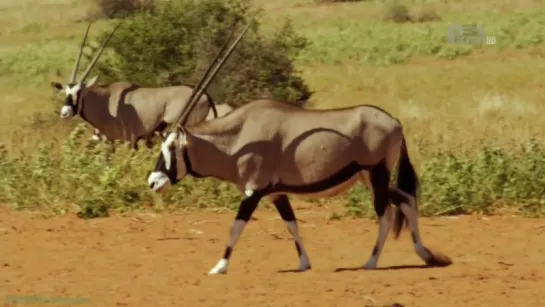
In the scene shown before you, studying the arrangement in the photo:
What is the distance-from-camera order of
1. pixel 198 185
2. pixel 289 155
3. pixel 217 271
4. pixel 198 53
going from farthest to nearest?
pixel 198 53
pixel 198 185
pixel 289 155
pixel 217 271

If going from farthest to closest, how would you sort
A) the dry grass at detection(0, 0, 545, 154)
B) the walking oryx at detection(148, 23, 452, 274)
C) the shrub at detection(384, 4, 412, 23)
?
the shrub at detection(384, 4, 412, 23) → the dry grass at detection(0, 0, 545, 154) → the walking oryx at detection(148, 23, 452, 274)

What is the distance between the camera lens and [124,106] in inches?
681

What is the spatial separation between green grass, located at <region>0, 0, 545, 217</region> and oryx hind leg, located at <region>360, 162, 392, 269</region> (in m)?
2.98

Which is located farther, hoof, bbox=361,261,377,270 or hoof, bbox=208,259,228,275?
hoof, bbox=361,261,377,270

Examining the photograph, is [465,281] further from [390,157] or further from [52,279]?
[52,279]

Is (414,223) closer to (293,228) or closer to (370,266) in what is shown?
(370,266)

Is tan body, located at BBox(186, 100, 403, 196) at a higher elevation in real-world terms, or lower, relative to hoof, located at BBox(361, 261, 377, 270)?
higher

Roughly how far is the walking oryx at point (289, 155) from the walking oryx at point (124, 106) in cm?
600

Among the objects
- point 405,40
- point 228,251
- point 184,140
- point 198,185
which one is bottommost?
point 405,40

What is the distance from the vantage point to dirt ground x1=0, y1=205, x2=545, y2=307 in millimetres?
8250

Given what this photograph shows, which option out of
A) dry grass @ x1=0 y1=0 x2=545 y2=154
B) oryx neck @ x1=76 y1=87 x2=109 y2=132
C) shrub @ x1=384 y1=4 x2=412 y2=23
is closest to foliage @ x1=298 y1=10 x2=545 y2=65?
dry grass @ x1=0 y1=0 x2=545 y2=154

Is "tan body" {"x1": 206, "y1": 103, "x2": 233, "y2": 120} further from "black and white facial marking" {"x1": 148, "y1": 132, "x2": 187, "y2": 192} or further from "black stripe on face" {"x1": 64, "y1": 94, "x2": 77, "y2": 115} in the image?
"black and white facial marking" {"x1": 148, "y1": 132, "x2": 187, "y2": 192}

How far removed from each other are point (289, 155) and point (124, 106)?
8.02 metres

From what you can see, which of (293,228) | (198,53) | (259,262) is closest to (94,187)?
(259,262)
